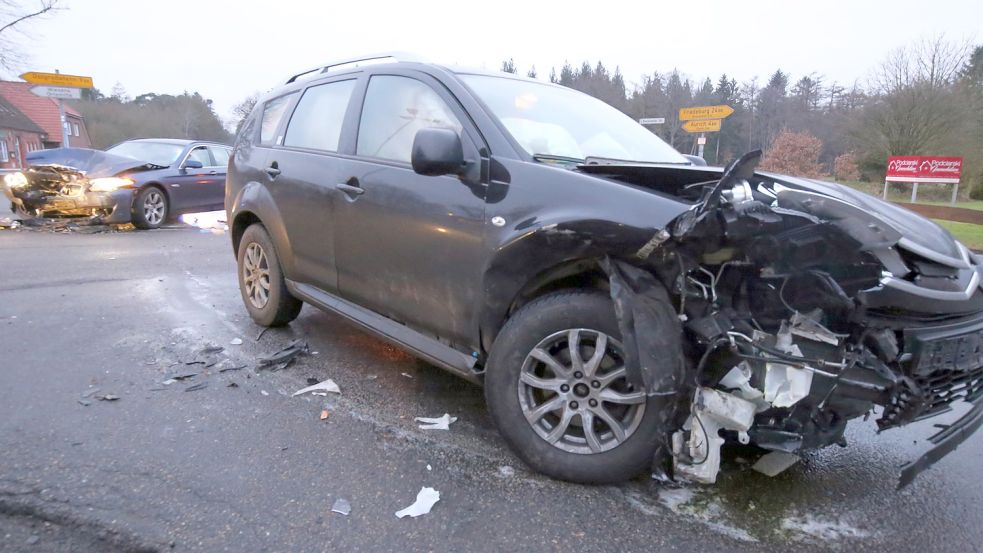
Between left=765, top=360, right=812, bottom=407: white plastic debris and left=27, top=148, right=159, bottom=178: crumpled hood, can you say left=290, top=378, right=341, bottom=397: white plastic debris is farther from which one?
left=27, top=148, right=159, bottom=178: crumpled hood

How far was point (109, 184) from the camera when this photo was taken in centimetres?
989

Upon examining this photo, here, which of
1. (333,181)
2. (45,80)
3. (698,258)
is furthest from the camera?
(45,80)

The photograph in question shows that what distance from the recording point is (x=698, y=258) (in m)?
2.23

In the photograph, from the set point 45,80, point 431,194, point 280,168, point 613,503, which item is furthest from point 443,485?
point 45,80

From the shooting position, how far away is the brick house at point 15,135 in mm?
44781

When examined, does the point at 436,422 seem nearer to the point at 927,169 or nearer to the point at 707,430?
the point at 707,430

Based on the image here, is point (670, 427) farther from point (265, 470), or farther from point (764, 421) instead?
point (265, 470)

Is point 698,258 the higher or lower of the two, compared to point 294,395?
higher

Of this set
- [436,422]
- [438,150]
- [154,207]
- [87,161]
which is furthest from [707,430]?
[87,161]

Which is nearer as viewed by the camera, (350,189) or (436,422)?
(436,422)

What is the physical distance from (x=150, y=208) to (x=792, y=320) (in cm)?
1096

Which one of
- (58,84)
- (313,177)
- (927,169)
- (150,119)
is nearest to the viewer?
(313,177)

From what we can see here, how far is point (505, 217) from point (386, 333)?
1.13 meters

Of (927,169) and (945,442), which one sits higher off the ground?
(927,169)
